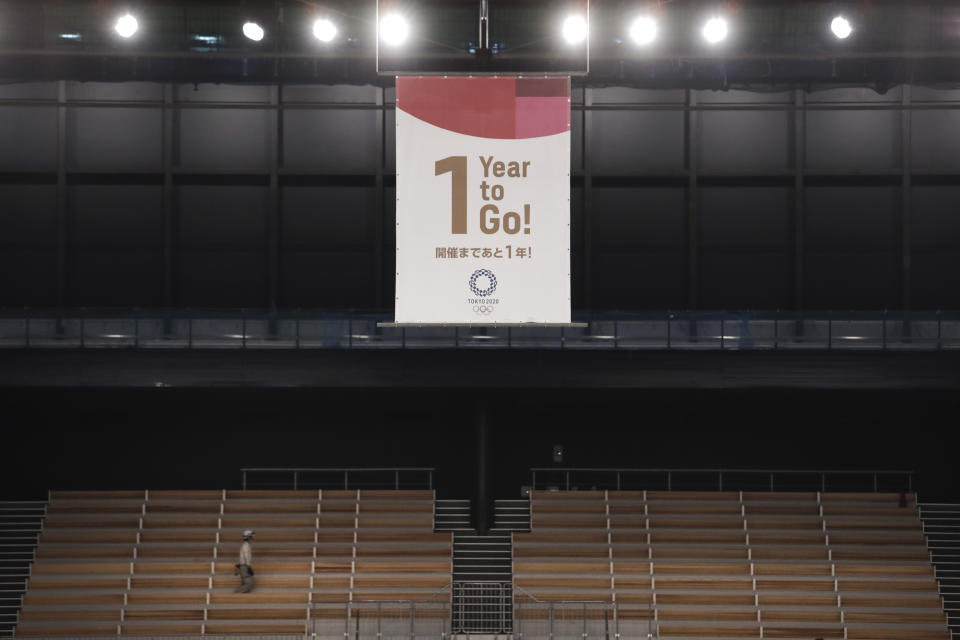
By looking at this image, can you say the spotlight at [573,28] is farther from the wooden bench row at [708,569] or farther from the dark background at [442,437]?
the wooden bench row at [708,569]

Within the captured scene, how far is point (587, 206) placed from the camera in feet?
104

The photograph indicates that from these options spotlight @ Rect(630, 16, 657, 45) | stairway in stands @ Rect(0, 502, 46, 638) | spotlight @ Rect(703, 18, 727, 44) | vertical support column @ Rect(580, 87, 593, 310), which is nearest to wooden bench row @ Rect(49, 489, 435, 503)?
stairway in stands @ Rect(0, 502, 46, 638)

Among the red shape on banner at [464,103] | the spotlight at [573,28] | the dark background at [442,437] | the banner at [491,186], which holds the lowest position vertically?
the dark background at [442,437]

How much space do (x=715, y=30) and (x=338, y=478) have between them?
550 inches

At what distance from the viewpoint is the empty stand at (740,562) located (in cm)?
→ 2466

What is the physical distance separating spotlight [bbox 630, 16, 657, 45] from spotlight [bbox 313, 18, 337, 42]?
673cm

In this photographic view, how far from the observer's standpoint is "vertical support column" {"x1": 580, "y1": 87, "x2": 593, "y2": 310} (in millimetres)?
31734

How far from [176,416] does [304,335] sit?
5193 millimetres

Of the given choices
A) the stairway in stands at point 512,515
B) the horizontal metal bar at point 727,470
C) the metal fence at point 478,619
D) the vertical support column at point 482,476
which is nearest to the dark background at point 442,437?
the horizontal metal bar at point 727,470

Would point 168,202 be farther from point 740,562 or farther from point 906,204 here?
point 906,204

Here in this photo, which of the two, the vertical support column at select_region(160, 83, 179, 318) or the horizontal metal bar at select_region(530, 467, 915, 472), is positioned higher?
the vertical support column at select_region(160, 83, 179, 318)

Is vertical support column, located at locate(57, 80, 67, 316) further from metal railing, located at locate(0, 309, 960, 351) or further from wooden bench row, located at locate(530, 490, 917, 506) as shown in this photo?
wooden bench row, located at locate(530, 490, 917, 506)

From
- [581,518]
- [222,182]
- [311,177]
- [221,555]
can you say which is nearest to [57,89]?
[222,182]

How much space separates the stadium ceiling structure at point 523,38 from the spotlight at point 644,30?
31mm
